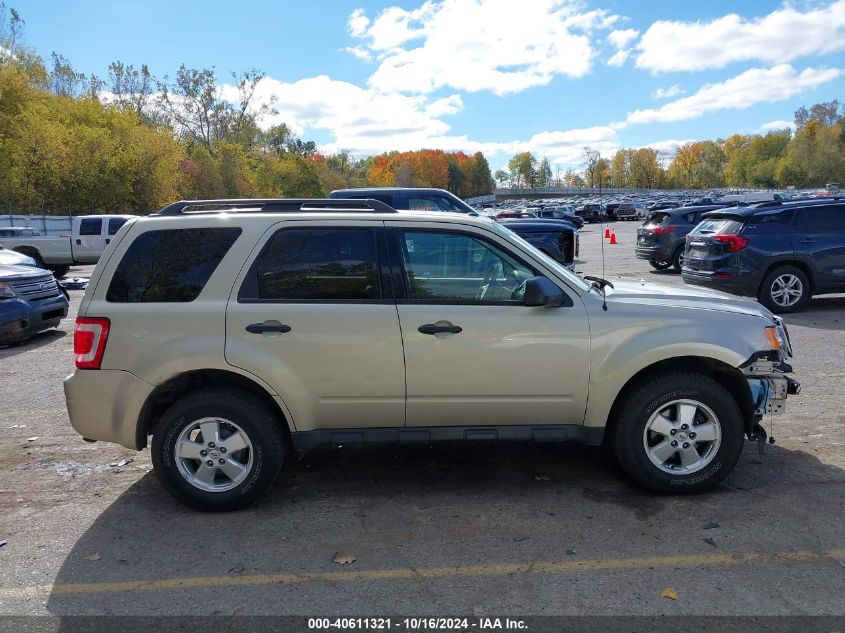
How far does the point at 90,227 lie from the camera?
23.1 meters

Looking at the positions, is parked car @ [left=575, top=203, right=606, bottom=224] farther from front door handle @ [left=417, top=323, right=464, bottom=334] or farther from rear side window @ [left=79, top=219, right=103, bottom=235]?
front door handle @ [left=417, top=323, right=464, bottom=334]

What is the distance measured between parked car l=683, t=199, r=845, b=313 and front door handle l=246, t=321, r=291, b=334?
30.8ft

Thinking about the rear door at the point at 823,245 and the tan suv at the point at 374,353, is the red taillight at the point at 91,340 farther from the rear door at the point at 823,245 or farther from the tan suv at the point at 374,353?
the rear door at the point at 823,245

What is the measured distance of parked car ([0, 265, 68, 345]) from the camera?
9.87 metres

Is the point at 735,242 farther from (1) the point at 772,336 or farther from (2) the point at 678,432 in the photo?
(2) the point at 678,432

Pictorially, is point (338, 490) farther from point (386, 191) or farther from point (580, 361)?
point (386, 191)

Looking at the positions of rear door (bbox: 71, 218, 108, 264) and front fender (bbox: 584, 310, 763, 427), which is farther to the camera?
rear door (bbox: 71, 218, 108, 264)

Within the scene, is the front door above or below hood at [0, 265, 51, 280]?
below

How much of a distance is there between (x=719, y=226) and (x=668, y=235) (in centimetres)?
646

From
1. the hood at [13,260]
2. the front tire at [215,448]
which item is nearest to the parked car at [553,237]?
the hood at [13,260]

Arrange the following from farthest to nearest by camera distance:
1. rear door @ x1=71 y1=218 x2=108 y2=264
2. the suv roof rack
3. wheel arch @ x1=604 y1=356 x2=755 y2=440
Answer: rear door @ x1=71 y1=218 x2=108 y2=264, the suv roof rack, wheel arch @ x1=604 y1=356 x2=755 y2=440

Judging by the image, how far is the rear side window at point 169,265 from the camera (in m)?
4.41

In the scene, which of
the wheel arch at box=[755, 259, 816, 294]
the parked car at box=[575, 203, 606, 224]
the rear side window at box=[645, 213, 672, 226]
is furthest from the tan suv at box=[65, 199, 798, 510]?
the parked car at box=[575, 203, 606, 224]

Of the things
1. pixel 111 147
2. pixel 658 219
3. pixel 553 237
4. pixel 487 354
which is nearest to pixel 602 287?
pixel 487 354
